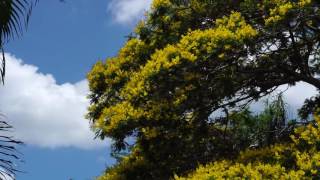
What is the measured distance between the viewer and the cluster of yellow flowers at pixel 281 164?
897cm

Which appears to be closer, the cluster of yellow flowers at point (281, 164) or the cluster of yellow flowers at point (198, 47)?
the cluster of yellow flowers at point (281, 164)

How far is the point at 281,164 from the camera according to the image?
9906mm

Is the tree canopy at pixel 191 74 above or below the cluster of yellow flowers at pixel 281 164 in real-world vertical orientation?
above

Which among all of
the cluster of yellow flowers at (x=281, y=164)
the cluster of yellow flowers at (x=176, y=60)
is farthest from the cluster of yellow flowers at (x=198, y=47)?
the cluster of yellow flowers at (x=281, y=164)

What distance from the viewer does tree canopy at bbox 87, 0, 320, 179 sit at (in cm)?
1034

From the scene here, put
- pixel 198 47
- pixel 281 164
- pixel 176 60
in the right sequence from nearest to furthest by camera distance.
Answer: pixel 281 164
pixel 176 60
pixel 198 47

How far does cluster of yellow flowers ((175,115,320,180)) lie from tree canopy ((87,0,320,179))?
142 centimetres

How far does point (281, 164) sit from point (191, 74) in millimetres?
2167

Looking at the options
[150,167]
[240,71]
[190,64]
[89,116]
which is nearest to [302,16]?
[240,71]

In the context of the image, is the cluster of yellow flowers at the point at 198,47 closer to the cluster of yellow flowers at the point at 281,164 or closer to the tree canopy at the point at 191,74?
the tree canopy at the point at 191,74

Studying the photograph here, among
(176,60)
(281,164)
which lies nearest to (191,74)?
(176,60)

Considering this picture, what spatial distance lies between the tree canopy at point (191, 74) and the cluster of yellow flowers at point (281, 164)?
1.42 m

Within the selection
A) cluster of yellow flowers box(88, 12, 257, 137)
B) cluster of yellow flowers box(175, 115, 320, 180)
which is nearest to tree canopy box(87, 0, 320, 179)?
cluster of yellow flowers box(88, 12, 257, 137)

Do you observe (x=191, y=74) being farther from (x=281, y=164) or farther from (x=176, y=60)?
(x=281, y=164)
